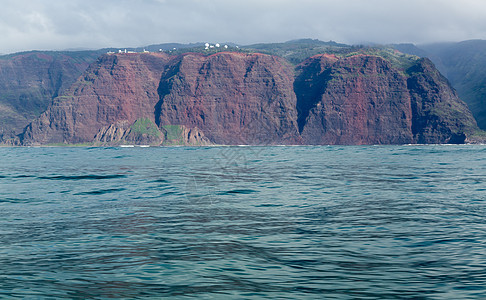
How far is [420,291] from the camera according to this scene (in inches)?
399

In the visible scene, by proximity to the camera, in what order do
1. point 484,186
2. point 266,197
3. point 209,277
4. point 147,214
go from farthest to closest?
point 484,186, point 266,197, point 147,214, point 209,277

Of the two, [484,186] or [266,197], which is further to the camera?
[484,186]

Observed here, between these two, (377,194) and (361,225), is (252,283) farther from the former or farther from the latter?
(377,194)

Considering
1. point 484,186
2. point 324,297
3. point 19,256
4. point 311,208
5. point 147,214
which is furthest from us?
point 484,186

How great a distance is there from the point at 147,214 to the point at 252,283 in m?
12.0

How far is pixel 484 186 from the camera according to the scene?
3309 centimetres

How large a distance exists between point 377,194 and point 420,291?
762 inches

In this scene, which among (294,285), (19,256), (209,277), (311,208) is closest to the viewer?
(294,285)

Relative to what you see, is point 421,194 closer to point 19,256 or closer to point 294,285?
point 294,285

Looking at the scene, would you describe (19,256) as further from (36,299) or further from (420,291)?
(420,291)

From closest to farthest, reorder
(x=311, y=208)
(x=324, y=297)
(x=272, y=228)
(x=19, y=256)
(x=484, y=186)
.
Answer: (x=324, y=297)
(x=19, y=256)
(x=272, y=228)
(x=311, y=208)
(x=484, y=186)

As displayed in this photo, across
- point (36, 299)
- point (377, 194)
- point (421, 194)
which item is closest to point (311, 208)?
point (377, 194)

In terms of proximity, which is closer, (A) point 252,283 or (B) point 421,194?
(A) point 252,283

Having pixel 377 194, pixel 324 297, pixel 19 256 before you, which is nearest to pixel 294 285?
pixel 324 297
